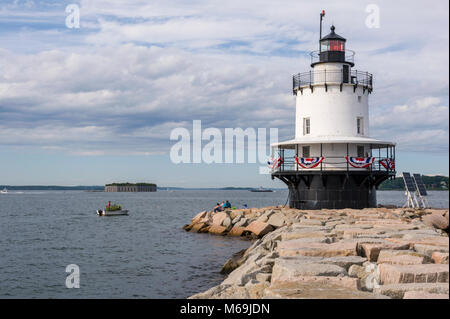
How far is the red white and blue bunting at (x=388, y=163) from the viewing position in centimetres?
2816

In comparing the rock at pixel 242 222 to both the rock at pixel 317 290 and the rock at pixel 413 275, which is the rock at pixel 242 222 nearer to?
the rock at pixel 413 275

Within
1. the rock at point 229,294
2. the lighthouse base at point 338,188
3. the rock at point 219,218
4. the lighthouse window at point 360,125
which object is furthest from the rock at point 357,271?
the rock at point 219,218

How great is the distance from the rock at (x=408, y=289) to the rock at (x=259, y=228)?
744 inches

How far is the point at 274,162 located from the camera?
1177 inches

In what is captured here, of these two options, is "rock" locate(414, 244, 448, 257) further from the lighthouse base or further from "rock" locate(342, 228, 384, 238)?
the lighthouse base

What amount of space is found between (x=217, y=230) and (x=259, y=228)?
457cm

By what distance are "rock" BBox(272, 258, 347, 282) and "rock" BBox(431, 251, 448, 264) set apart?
1994 millimetres

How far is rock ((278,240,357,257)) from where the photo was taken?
10.0 m

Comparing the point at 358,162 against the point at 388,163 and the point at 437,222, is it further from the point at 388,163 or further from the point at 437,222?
the point at 437,222

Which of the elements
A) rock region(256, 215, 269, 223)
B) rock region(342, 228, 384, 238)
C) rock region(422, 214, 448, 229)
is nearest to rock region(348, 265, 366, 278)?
rock region(342, 228, 384, 238)

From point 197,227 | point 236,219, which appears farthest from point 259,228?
point 197,227
